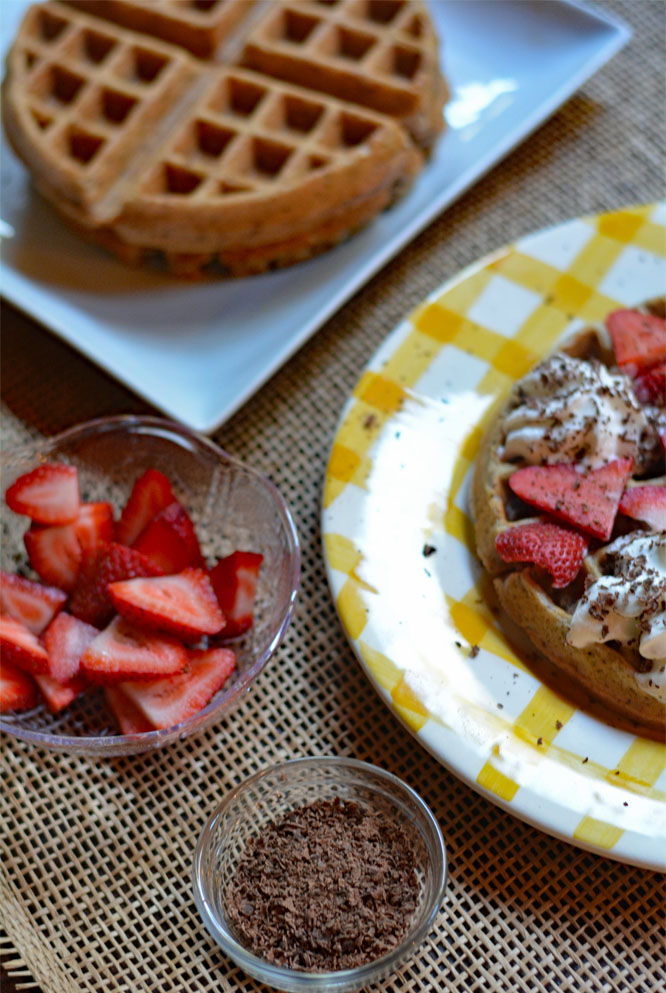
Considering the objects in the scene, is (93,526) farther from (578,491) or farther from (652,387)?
(652,387)

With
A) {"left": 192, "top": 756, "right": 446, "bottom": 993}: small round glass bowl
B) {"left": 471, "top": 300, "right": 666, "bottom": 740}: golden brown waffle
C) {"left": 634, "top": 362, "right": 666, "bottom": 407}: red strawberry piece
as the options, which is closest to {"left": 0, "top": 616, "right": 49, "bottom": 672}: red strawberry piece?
{"left": 192, "top": 756, "right": 446, "bottom": 993}: small round glass bowl

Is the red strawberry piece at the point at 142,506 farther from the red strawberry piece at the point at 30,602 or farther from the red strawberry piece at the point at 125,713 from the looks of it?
the red strawberry piece at the point at 125,713

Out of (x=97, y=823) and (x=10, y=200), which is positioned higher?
(x=10, y=200)

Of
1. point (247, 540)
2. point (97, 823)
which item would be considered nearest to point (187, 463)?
point (247, 540)

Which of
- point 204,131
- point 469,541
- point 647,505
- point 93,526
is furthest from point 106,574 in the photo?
point 204,131

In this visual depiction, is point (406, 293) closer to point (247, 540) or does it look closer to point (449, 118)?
point (449, 118)

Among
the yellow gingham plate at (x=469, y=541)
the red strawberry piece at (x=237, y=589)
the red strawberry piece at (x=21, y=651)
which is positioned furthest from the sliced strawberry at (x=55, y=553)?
the yellow gingham plate at (x=469, y=541)
